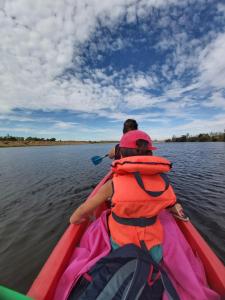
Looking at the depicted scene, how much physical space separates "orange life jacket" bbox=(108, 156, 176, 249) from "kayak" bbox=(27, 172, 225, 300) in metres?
0.92

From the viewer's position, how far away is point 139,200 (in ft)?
5.97

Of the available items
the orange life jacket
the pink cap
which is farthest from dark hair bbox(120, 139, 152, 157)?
the orange life jacket

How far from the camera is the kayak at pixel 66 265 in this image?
1952mm

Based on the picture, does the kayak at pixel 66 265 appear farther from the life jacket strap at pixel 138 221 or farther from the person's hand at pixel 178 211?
the life jacket strap at pixel 138 221

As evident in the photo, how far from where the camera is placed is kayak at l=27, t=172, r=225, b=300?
1.95 m

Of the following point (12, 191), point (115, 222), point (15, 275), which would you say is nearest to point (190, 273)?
point (115, 222)

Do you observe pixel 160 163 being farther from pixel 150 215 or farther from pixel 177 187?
pixel 177 187

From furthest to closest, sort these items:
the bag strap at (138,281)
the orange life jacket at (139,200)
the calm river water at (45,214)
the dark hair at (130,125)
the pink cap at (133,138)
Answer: the dark hair at (130,125), the calm river water at (45,214), the pink cap at (133,138), the orange life jacket at (139,200), the bag strap at (138,281)

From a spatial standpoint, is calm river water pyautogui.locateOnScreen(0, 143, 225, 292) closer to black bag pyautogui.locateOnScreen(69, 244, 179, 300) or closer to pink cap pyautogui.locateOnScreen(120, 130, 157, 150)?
black bag pyautogui.locateOnScreen(69, 244, 179, 300)

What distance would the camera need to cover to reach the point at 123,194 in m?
1.84

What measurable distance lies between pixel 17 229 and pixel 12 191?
16.2 feet

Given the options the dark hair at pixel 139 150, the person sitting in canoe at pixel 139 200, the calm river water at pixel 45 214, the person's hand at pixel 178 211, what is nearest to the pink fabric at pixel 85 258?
the person sitting in canoe at pixel 139 200

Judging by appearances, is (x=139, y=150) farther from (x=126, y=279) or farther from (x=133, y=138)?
(x=126, y=279)

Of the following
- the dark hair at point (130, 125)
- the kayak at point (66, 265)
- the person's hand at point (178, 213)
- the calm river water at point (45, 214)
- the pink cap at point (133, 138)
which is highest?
the dark hair at point (130, 125)
